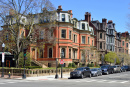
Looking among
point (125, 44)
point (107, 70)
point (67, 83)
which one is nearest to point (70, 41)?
point (107, 70)

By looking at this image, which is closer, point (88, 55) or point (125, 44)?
point (88, 55)

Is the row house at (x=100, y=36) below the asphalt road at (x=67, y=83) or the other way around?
the other way around

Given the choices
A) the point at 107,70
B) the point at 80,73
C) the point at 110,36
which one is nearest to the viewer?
the point at 80,73

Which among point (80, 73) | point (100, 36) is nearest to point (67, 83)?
point (80, 73)

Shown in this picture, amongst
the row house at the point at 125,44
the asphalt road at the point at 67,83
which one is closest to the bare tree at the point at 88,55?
the asphalt road at the point at 67,83

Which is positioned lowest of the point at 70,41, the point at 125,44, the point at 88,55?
the point at 88,55

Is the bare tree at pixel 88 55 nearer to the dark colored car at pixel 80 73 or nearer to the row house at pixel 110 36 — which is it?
the row house at pixel 110 36

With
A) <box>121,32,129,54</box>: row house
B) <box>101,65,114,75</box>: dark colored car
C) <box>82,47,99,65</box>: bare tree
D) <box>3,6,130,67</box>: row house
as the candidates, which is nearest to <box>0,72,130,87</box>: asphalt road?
<box>3,6,130,67</box>: row house

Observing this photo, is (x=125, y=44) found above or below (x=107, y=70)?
above

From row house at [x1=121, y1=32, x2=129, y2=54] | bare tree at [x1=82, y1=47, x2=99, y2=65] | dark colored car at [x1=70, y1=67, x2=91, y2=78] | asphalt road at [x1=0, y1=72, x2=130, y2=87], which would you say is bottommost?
asphalt road at [x1=0, y1=72, x2=130, y2=87]

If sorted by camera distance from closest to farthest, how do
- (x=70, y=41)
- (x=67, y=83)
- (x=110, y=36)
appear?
Answer: (x=67, y=83)
(x=70, y=41)
(x=110, y=36)

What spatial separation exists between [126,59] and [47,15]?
49.1 meters

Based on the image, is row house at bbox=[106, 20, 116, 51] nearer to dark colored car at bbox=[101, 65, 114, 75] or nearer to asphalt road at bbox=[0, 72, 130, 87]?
dark colored car at bbox=[101, 65, 114, 75]

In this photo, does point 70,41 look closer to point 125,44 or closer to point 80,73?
point 80,73
